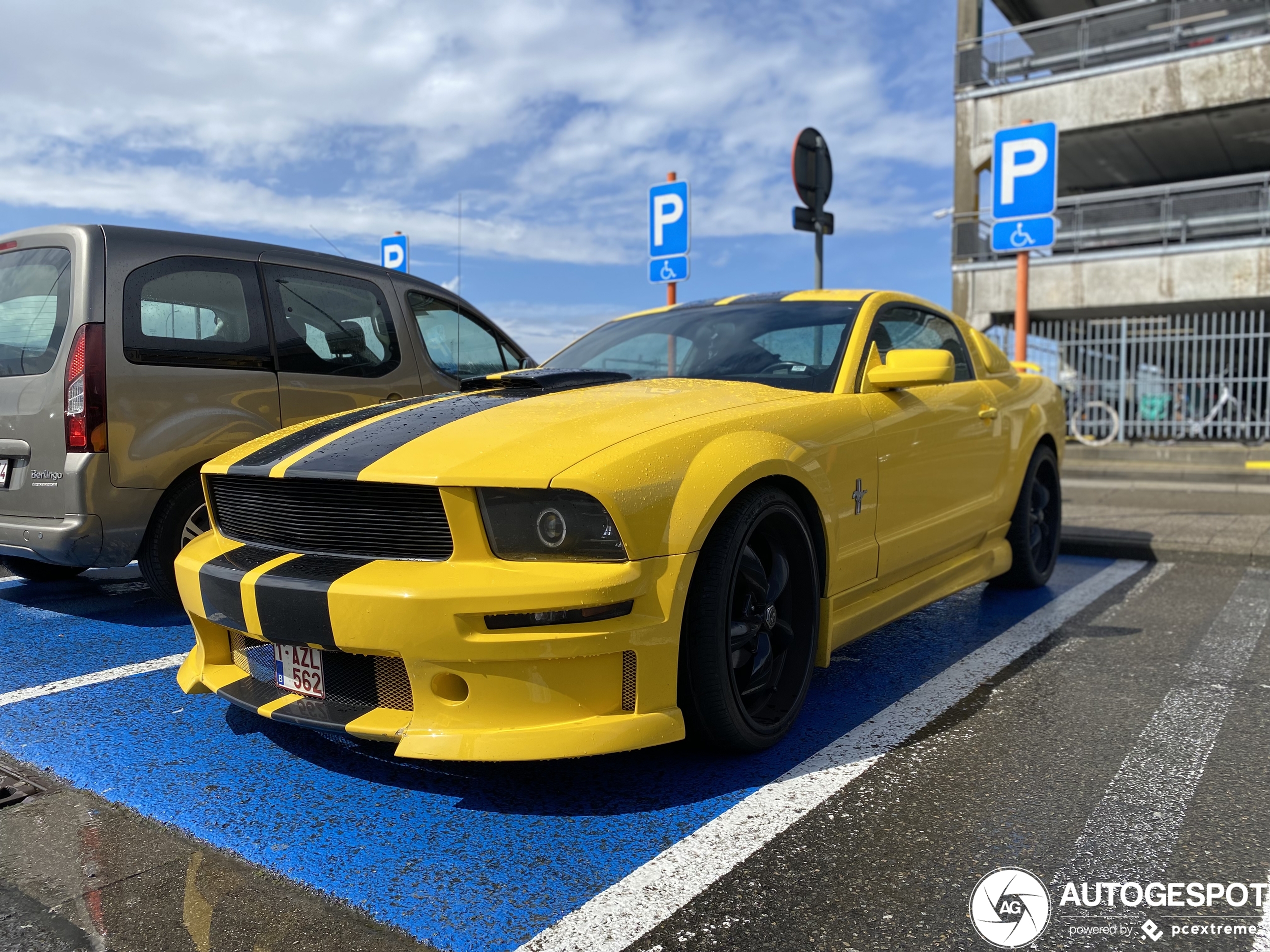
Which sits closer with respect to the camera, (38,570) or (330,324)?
(330,324)

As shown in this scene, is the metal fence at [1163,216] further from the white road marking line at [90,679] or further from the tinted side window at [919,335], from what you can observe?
the white road marking line at [90,679]

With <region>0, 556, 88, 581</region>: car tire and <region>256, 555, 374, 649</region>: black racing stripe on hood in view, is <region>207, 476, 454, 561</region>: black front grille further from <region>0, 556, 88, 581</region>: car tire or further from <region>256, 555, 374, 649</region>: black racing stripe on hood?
<region>0, 556, 88, 581</region>: car tire

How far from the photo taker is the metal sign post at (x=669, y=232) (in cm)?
963

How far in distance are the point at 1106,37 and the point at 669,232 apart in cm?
1323

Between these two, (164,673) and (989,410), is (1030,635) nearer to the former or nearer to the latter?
(989,410)

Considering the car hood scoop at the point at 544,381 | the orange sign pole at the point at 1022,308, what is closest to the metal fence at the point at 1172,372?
the orange sign pole at the point at 1022,308

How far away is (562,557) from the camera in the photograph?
240cm

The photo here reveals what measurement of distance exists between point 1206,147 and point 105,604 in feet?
72.6

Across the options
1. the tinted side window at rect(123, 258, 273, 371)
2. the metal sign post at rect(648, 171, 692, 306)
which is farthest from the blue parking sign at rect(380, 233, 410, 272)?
the tinted side window at rect(123, 258, 273, 371)

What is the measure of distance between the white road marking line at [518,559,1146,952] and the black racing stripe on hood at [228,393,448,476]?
1.44 meters

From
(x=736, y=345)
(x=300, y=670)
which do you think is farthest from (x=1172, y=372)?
(x=300, y=670)

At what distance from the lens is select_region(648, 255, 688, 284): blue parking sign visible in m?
9.65

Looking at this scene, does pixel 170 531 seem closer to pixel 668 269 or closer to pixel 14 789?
pixel 14 789

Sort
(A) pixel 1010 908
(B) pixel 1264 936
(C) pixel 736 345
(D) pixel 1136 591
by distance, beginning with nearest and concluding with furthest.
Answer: (B) pixel 1264 936, (A) pixel 1010 908, (C) pixel 736 345, (D) pixel 1136 591
